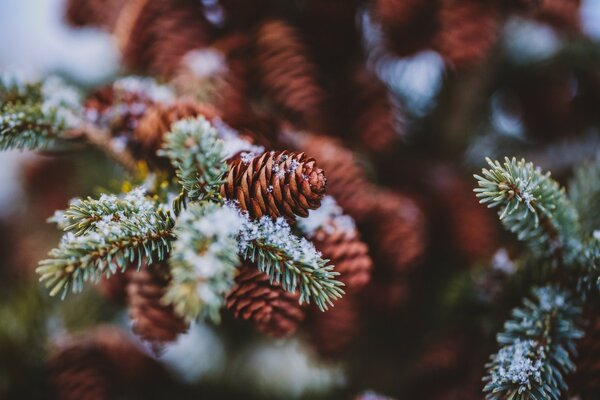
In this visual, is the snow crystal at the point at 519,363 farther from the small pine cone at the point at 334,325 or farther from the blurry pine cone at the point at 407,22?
the blurry pine cone at the point at 407,22

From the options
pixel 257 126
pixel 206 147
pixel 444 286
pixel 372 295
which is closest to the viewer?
pixel 206 147

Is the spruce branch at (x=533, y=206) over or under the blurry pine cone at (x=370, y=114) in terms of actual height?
under

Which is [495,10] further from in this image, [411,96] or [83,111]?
[83,111]

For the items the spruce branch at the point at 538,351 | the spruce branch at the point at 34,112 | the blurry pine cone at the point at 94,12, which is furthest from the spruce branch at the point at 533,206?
the blurry pine cone at the point at 94,12

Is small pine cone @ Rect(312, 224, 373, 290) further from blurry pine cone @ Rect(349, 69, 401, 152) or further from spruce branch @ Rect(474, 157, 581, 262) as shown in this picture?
blurry pine cone @ Rect(349, 69, 401, 152)

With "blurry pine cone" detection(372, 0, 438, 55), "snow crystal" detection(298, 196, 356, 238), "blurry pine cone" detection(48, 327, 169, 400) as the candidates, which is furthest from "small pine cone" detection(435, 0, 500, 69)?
"blurry pine cone" detection(48, 327, 169, 400)

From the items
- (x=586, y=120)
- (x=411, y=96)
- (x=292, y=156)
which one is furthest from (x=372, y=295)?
(x=586, y=120)

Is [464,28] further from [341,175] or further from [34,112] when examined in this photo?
[34,112]
